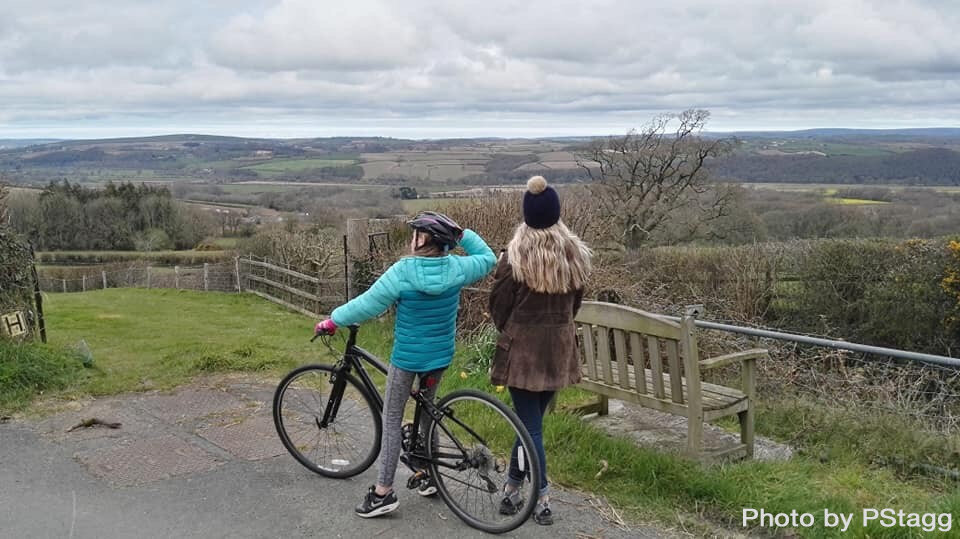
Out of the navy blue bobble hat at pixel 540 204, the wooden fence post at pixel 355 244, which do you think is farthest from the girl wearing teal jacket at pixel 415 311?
the wooden fence post at pixel 355 244

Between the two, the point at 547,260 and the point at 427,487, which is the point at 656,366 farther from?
the point at 427,487

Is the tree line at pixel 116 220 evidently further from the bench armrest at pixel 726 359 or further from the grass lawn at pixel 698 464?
the bench armrest at pixel 726 359

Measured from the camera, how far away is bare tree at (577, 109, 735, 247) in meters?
23.2

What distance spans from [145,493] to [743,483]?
3.61m

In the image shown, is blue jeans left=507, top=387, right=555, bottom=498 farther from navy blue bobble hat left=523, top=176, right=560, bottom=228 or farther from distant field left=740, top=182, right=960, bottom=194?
distant field left=740, top=182, right=960, bottom=194

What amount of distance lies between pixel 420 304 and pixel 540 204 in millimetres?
832

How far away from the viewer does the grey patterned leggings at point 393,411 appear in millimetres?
4238

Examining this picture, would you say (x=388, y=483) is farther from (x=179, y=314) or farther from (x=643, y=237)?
(x=643, y=237)

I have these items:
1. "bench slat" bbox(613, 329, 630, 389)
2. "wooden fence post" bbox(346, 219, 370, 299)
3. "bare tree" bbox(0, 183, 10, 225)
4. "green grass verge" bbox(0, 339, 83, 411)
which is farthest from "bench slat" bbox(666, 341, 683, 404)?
"wooden fence post" bbox(346, 219, 370, 299)

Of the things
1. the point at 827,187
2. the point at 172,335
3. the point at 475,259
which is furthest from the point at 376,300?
the point at 827,187

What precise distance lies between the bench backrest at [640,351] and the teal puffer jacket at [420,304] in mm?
1250

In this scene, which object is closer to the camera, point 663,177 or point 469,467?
point 469,467

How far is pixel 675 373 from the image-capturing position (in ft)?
15.9

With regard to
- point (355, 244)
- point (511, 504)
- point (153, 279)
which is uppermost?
point (355, 244)
